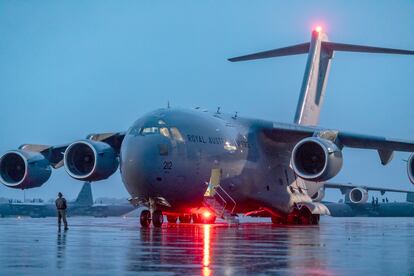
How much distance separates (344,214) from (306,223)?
53.0 metres

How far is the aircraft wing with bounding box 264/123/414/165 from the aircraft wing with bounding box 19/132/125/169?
5.50m

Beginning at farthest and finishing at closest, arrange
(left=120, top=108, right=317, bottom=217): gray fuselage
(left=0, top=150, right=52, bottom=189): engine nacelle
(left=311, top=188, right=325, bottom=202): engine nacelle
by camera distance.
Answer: (left=311, top=188, right=325, bottom=202): engine nacelle, (left=0, top=150, right=52, bottom=189): engine nacelle, (left=120, top=108, right=317, bottom=217): gray fuselage

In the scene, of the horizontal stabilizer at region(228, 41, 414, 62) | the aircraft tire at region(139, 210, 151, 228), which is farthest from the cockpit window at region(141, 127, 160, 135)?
the horizontal stabilizer at region(228, 41, 414, 62)

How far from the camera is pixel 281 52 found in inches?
1198

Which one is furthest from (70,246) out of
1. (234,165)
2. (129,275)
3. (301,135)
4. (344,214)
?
(344,214)

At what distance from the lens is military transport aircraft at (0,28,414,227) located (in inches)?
864

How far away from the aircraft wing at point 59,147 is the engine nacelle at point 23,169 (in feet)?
2.56

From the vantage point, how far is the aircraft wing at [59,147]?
25906 mm

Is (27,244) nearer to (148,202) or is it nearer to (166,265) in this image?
(166,265)

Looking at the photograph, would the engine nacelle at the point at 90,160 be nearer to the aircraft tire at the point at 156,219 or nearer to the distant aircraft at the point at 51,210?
the aircraft tire at the point at 156,219

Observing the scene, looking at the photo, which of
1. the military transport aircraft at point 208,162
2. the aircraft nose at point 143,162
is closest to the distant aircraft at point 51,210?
the military transport aircraft at point 208,162

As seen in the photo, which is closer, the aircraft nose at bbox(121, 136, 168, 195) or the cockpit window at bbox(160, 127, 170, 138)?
the aircraft nose at bbox(121, 136, 168, 195)

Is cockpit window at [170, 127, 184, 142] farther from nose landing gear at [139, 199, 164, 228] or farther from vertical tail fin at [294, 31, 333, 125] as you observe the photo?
A: vertical tail fin at [294, 31, 333, 125]

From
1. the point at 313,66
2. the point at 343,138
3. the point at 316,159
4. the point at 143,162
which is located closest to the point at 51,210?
the point at 313,66
